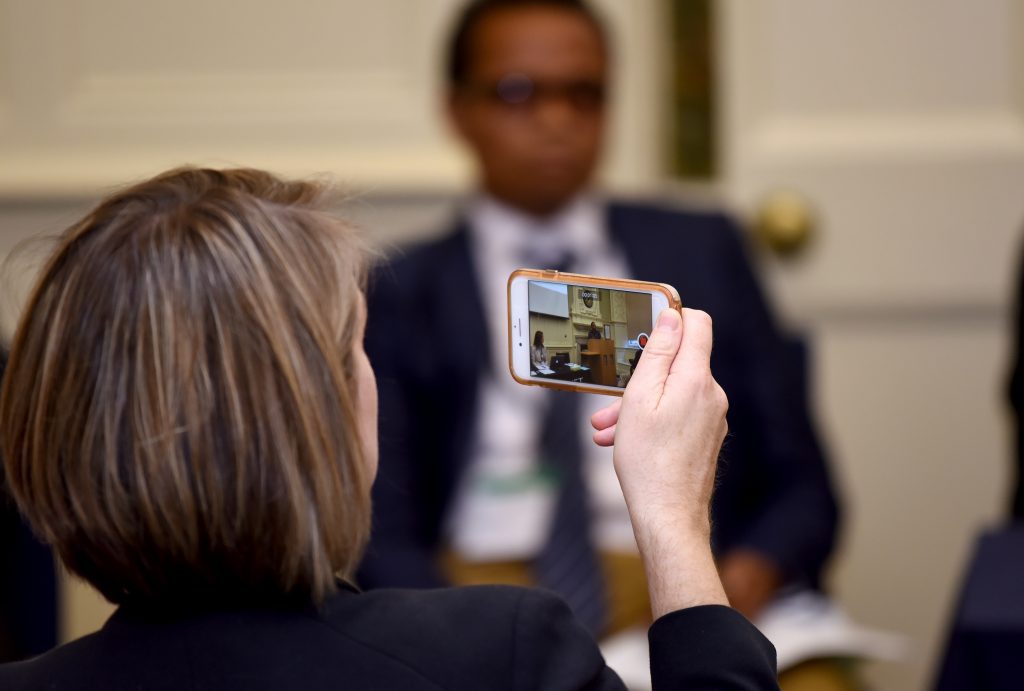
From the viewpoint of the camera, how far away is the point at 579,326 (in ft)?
2.69

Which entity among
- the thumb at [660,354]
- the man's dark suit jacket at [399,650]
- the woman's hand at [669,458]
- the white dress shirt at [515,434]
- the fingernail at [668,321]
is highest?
the fingernail at [668,321]

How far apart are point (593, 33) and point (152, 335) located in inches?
55.9

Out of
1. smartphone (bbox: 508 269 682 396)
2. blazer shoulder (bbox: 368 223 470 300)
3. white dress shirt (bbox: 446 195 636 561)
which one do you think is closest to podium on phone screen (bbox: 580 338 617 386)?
smartphone (bbox: 508 269 682 396)

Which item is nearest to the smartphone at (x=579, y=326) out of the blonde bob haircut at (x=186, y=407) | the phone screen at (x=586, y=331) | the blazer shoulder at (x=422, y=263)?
the phone screen at (x=586, y=331)

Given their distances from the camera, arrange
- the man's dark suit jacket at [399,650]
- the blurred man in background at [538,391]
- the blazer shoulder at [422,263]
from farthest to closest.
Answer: the blazer shoulder at [422,263] < the blurred man in background at [538,391] < the man's dark suit jacket at [399,650]

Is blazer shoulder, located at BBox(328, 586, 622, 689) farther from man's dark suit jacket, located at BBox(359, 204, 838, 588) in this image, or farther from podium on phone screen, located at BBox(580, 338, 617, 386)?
man's dark suit jacket, located at BBox(359, 204, 838, 588)

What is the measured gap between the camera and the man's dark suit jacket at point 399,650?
770 millimetres

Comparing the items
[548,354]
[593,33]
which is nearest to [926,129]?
[593,33]

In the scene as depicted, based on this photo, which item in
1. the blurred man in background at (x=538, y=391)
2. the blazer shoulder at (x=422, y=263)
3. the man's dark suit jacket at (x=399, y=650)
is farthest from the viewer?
the blazer shoulder at (x=422, y=263)

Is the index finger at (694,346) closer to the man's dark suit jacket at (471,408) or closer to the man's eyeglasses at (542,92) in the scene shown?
the man's dark suit jacket at (471,408)

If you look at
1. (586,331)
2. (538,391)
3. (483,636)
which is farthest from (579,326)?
(538,391)

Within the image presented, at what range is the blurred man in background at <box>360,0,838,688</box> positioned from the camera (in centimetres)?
185

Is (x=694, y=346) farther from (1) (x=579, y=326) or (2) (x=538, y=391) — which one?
(2) (x=538, y=391)

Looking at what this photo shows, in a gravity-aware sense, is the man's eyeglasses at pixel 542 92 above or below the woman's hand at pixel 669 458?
above
